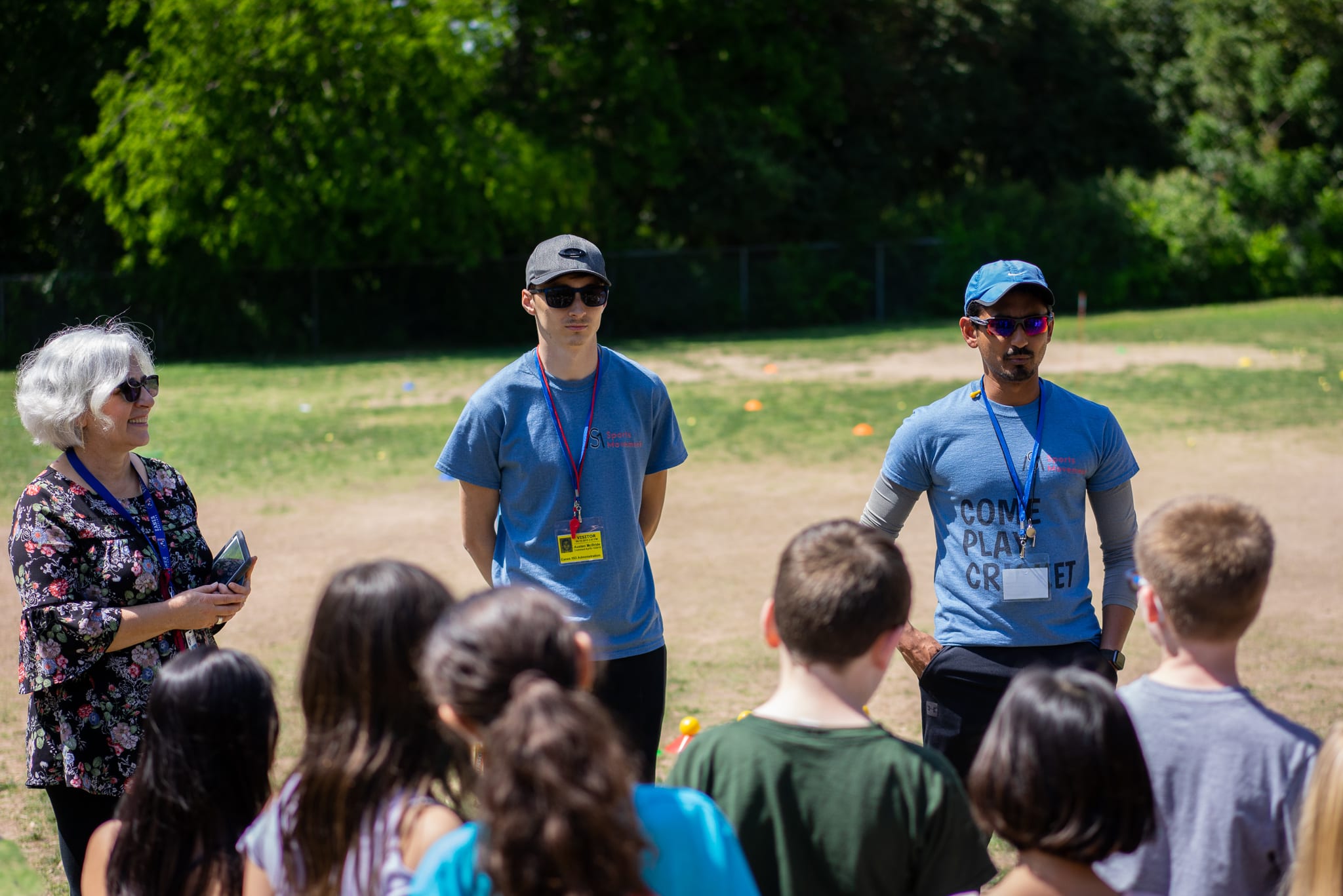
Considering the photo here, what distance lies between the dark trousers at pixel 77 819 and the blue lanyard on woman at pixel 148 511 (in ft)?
1.93

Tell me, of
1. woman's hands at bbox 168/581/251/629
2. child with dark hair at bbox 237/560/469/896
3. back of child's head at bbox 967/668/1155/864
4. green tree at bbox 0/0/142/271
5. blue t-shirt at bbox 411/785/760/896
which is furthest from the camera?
green tree at bbox 0/0/142/271

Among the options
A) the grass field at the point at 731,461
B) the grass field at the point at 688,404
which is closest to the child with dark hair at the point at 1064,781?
the grass field at the point at 731,461

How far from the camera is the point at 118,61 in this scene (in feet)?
96.4

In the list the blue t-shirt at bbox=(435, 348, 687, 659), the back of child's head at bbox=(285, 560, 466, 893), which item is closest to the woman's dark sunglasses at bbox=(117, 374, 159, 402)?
the blue t-shirt at bbox=(435, 348, 687, 659)

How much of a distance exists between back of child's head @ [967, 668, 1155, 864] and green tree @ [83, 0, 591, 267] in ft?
86.8

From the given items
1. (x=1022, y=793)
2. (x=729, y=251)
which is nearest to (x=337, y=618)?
(x=1022, y=793)

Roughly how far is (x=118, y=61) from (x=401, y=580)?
3111cm

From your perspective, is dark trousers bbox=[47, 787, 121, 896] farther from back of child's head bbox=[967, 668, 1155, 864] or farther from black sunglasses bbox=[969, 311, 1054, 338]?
black sunglasses bbox=[969, 311, 1054, 338]

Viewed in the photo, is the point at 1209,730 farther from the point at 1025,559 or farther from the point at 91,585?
the point at 91,585

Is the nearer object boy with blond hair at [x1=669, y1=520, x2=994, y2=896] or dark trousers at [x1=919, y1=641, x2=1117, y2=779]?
boy with blond hair at [x1=669, y1=520, x2=994, y2=896]

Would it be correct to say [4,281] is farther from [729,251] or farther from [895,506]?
[895,506]

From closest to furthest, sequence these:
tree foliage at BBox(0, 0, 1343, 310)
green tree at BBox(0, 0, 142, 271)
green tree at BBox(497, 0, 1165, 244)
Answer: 1. tree foliage at BBox(0, 0, 1343, 310)
2. green tree at BBox(0, 0, 142, 271)
3. green tree at BBox(497, 0, 1165, 244)

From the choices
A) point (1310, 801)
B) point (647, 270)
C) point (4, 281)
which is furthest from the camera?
point (647, 270)

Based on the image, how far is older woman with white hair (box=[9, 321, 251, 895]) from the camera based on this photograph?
11.0 ft
